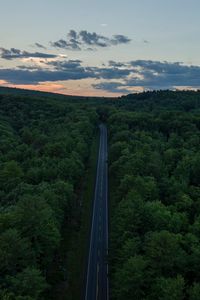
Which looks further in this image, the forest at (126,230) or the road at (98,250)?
the road at (98,250)

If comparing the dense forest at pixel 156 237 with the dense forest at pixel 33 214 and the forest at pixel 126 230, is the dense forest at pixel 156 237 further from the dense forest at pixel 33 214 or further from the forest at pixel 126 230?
the dense forest at pixel 33 214

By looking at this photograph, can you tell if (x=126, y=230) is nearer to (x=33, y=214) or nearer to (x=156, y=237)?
(x=156, y=237)

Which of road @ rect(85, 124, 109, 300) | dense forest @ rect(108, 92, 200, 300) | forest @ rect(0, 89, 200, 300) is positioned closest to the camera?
forest @ rect(0, 89, 200, 300)

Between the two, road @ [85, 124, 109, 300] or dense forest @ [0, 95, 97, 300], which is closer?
dense forest @ [0, 95, 97, 300]

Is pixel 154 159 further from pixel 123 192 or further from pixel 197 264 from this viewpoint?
pixel 197 264

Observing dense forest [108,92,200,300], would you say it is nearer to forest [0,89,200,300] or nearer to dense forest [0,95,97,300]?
forest [0,89,200,300]

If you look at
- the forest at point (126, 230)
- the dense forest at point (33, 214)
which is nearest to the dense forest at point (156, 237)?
the forest at point (126, 230)

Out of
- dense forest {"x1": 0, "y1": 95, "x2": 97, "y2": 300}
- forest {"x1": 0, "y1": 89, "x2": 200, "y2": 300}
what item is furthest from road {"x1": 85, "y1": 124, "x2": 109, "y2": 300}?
dense forest {"x1": 0, "y1": 95, "x2": 97, "y2": 300}

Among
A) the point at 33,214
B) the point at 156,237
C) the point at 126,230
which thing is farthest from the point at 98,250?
the point at 156,237
